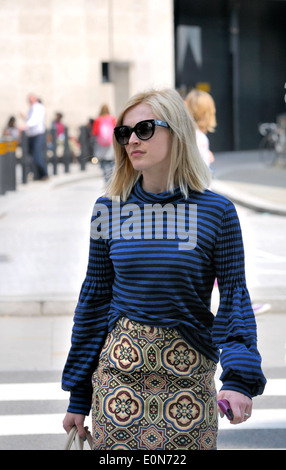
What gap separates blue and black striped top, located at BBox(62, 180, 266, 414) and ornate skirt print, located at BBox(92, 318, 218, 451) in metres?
0.05

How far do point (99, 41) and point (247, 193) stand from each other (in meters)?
17.6

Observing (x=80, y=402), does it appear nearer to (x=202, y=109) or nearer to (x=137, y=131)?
(x=137, y=131)

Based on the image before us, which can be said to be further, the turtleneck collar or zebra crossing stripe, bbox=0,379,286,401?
zebra crossing stripe, bbox=0,379,286,401

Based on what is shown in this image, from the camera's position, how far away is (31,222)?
14844mm

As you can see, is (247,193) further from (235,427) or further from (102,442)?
(102,442)

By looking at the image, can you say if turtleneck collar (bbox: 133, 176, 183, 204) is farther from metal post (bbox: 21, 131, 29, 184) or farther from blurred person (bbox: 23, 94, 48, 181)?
blurred person (bbox: 23, 94, 48, 181)

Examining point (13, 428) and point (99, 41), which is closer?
point (13, 428)

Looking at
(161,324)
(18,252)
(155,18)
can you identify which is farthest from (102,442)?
(155,18)

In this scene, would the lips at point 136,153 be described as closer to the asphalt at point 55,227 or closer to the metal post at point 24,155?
the asphalt at point 55,227

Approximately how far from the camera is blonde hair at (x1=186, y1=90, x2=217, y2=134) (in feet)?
25.6

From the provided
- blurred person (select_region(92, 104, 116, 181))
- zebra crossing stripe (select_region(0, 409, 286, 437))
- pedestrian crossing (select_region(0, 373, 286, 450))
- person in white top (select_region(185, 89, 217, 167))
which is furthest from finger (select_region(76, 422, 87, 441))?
blurred person (select_region(92, 104, 116, 181))

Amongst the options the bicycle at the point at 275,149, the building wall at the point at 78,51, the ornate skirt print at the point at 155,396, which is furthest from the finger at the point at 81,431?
the building wall at the point at 78,51

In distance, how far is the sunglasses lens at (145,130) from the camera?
2785 millimetres
